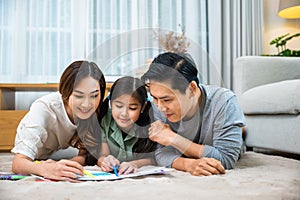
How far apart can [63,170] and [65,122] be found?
32 centimetres

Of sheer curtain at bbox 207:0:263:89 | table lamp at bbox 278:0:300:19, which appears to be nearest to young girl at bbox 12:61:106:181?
sheer curtain at bbox 207:0:263:89

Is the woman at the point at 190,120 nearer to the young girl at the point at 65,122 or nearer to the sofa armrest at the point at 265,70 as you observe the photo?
the young girl at the point at 65,122

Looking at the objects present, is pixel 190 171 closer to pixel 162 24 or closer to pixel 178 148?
pixel 178 148

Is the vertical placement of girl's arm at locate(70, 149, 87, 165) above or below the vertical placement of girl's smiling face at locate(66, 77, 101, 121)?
below

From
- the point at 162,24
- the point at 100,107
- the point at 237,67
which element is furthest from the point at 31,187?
the point at 162,24

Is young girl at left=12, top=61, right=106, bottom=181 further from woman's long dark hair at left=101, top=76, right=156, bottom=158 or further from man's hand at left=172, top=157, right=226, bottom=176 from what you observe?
man's hand at left=172, top=157, right=226, bottom=176

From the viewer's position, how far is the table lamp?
2.62m

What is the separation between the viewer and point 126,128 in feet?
3.73

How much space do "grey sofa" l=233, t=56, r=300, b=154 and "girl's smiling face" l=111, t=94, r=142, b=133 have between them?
2.31 feet

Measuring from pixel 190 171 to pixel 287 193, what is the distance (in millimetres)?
329

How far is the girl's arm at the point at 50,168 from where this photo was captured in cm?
92

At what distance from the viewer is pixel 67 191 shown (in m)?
0.80

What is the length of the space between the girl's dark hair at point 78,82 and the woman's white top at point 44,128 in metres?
0.04

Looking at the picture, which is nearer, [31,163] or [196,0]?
[31,163]
